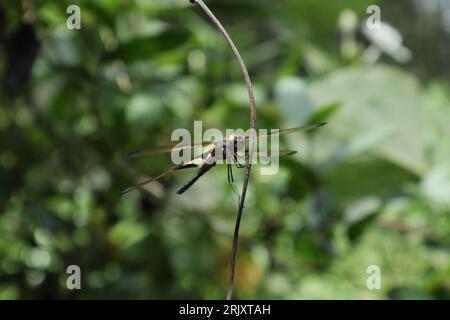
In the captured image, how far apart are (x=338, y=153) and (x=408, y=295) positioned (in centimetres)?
12

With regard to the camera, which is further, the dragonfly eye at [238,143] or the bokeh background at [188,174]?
the bokeh background at [188,174]

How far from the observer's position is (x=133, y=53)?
20.1 inches

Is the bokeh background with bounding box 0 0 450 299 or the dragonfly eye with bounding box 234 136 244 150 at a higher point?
the bokeh background with bounding box 0 0 450 299

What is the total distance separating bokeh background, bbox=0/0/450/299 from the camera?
49cm

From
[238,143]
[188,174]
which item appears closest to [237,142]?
[238,143]

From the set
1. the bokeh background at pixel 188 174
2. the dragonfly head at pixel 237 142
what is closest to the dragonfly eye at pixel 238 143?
the dragonfly head at pixel 237 142

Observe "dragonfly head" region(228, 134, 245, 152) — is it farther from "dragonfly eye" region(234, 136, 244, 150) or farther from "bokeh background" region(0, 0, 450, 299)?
"bokeh background" region(0, 0, 450, 299)

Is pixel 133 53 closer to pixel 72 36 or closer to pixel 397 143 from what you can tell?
pixel 72 36

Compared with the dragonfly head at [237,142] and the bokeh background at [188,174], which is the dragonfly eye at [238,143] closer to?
the dragonfly head at [237,142]

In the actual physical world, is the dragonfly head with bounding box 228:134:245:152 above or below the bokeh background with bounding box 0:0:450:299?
below

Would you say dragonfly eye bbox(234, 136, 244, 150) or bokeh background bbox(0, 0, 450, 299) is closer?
dragonfly eye bbox(234, 136, 244, 150)

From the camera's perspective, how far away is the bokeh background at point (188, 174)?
0.49 m

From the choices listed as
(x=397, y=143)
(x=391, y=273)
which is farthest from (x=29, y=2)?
(x=391, y=273)

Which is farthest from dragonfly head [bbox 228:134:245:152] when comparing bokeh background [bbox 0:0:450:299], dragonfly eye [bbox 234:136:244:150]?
bokeh background [bbox 0:0:450:299]
